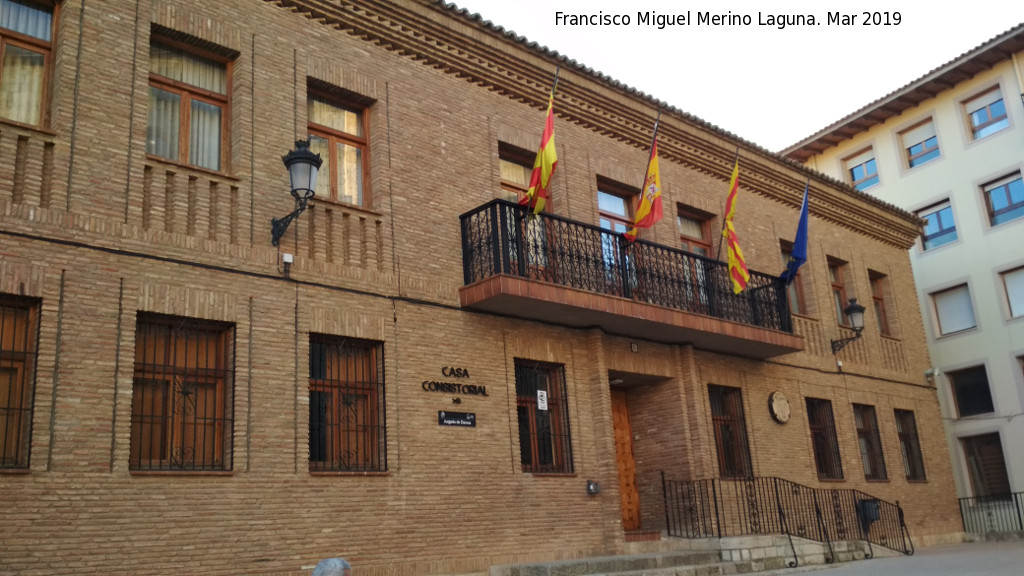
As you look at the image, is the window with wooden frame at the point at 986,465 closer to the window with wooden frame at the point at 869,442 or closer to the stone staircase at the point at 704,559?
the window with wooden frame at the point at 869,442

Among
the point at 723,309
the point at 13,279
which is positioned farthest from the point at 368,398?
the point at 723,309

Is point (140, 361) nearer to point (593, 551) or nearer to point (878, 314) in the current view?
point (593, 551)

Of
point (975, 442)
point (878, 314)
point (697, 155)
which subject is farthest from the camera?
point (975, 442)

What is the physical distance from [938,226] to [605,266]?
16.5 metres

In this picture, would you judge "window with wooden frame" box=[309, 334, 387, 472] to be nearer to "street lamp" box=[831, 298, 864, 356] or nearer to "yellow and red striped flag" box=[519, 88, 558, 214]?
"yellow and red striped flag" box=[519, 88, 558, 214]

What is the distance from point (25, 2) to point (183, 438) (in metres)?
4.71

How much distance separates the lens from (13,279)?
8.23m

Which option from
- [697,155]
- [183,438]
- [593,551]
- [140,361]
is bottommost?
[593,551]

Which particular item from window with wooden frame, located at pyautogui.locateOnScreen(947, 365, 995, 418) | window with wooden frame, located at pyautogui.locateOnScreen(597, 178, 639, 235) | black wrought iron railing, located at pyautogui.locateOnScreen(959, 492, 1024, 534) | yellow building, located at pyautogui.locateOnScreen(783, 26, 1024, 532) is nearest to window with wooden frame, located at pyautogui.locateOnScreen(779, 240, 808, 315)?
window with wooden frame, located at pyautogui.locateOnScreen(597, 178, 639, 235)

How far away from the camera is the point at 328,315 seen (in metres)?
10.4

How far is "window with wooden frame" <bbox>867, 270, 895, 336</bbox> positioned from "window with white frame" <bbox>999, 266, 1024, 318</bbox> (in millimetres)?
4827

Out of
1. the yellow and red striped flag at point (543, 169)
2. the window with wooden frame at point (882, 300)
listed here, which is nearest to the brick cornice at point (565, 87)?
the window with wooden frame at point (882, 300)

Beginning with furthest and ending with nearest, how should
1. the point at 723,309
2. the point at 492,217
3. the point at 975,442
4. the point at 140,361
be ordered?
the point at 975,442 < the point at 723,309 < the point at 492,217 < the point at 140,361

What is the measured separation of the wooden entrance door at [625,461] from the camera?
14.4m
